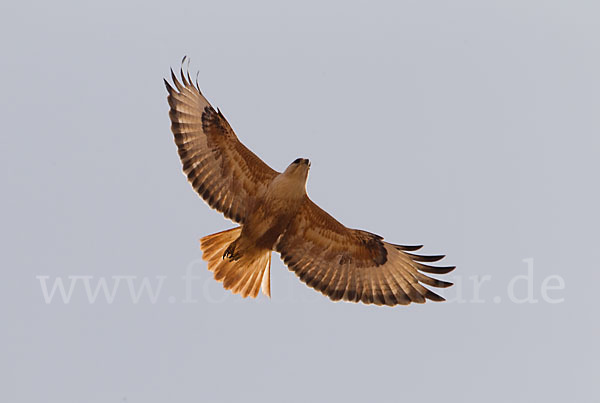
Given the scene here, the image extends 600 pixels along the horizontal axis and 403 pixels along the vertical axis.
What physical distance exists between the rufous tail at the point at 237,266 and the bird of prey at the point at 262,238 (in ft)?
0.05

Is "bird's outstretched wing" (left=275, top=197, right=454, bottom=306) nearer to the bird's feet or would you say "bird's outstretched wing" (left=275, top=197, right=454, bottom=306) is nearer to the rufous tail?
the rufous tail

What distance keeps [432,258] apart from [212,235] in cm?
318

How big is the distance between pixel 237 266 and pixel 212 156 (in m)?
1.65

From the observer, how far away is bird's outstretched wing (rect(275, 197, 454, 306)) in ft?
52.9

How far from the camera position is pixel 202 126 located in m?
16.2

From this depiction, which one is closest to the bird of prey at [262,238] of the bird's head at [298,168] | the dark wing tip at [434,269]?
the dark wing tip at [434,269]

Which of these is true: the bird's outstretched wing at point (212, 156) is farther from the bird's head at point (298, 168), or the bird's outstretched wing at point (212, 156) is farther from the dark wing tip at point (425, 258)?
the dark wing tip at point (425, 258)

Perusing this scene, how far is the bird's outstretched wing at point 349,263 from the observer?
634 inches

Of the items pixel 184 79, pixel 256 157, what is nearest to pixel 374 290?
pixel 256 157

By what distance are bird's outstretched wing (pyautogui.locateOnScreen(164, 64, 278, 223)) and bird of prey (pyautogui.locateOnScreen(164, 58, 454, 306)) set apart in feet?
0.05

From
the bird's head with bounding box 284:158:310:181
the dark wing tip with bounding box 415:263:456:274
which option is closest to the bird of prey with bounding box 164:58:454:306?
the dark wing tip with bounding box 415:263:456:274

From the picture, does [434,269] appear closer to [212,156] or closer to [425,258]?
[425,258]

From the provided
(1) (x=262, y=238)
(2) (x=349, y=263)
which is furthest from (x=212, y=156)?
(2) (x=349, y=263)

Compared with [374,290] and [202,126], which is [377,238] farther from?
[202,126]
